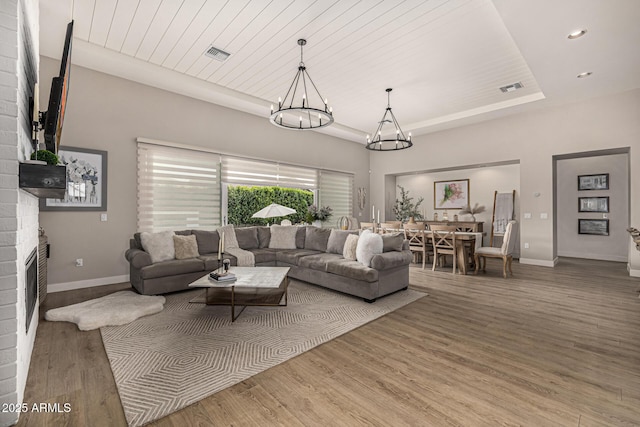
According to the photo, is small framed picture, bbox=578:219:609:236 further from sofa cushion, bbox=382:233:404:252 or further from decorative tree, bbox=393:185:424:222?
sofa cushion, bbox=382:233:404:252

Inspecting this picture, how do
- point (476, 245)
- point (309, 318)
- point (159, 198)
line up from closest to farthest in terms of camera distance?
1. point (309, 318)
2. point (159, 198)
3. point (476, 245)

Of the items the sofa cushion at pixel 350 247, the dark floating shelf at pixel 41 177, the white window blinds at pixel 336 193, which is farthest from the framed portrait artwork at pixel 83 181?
the white window blinds at pixel 336 193

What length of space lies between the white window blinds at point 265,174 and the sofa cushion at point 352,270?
10.1 feet

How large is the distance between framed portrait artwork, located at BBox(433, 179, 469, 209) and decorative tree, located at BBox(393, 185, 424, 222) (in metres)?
0.49

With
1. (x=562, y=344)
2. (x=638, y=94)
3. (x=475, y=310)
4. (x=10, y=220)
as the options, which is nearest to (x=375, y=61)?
(x=475, y=310)

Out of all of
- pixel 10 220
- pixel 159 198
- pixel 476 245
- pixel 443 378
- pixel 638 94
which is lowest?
pixel 443 378

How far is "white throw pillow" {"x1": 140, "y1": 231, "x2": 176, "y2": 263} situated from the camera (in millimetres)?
4348

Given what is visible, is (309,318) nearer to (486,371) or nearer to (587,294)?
(486,371)

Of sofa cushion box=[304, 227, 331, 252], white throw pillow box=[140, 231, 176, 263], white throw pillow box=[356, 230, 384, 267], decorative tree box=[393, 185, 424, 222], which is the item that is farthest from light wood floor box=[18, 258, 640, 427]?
decorative tree box=[393, 185, 424, 222]

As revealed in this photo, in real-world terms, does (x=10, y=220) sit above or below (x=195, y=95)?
below

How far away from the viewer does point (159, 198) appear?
5164 millimetres

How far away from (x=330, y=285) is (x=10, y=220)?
11.1 ft

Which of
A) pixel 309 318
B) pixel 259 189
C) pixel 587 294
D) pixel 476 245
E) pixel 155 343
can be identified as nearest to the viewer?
pixel 155 343

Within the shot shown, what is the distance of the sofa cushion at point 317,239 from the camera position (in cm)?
548
